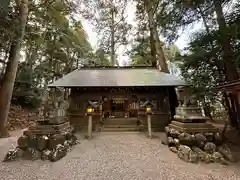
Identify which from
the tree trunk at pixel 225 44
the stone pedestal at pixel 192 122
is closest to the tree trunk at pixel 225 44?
the tree trunk at pixel 225 44

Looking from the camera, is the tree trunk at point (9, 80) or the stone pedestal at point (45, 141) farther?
the tree trunk at point (9, 80)

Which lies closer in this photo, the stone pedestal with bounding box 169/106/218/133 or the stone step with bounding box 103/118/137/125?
the stone pedestal with bounding box 169/106/218/133

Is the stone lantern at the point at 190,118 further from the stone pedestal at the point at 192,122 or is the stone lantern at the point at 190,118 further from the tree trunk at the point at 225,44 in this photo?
the tree trunk at the point at 225,44

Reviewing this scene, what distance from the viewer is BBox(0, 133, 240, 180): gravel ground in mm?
3379

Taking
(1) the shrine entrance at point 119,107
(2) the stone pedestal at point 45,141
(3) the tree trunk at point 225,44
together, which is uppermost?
(3) the tree trunk at point 225,44

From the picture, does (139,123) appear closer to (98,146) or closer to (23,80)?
(98,146)

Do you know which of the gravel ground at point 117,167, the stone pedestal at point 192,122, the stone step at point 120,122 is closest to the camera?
the gravel ground at point 117,167

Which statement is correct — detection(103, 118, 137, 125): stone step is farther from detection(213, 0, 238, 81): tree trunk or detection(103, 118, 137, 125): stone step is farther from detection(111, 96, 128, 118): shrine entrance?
detection(213, 0, 238, 81): tree trunk

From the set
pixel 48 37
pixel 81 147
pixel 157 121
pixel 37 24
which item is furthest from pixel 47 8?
pixel 157 121

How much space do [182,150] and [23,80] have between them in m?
11.5

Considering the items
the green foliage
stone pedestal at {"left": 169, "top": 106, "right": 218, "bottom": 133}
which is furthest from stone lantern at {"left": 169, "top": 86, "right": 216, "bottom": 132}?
the green foliage

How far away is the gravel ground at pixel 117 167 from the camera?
133 inches

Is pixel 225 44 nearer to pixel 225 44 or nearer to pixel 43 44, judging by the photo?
pixel 225 44

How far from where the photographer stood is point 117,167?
12.6ft
